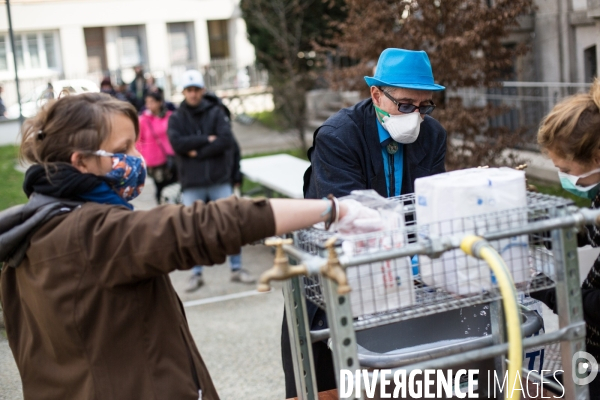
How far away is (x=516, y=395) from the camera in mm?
1844

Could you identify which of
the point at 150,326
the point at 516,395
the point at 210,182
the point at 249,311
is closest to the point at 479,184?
the point at 516,395

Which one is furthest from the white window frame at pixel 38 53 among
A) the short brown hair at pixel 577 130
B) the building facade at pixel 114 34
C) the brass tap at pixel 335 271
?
the brass tap at pixel 335 271

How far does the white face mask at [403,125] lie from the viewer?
2803 millimetres

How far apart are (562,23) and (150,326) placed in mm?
7482

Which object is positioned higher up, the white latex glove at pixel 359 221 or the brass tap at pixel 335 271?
the white latex glove at pixel 359 221

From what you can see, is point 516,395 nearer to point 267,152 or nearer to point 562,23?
point 562,23

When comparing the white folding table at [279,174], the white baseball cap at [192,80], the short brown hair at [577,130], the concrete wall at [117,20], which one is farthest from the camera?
the concrete wall at [117,20]

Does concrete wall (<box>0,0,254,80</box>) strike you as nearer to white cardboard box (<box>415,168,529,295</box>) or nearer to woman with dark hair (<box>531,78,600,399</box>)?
woman with dark hair (<box>531,78,600,399</box>)

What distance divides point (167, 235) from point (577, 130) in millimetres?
1341

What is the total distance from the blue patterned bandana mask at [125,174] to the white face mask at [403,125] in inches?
41.5

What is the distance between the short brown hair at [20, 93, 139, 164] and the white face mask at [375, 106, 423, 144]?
1.12 meters

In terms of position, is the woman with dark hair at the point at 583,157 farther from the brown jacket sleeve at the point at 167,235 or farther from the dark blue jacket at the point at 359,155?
the brown jacket sleeve at the point at 167,235

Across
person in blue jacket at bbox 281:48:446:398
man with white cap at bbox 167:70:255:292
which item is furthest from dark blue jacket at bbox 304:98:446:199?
man with white cap at bbox 167:70:255:292

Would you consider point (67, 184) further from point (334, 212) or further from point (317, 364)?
point (317, 364)
